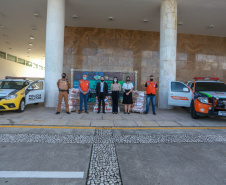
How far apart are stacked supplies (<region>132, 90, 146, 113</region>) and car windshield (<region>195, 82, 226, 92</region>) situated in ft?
7.96

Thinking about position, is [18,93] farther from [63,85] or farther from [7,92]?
[63,85]

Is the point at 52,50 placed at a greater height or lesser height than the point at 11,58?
lesser

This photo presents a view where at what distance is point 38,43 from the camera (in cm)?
1909

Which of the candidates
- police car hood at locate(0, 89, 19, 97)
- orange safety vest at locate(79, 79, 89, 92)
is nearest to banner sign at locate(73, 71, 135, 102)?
orange safety vest at locate(79, 79, 89, 92)

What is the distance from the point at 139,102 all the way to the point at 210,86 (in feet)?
10.8

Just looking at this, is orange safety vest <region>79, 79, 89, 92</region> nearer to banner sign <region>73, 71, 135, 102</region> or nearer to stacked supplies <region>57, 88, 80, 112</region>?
stacked supplies <region>57, 88, 80, 112</region>

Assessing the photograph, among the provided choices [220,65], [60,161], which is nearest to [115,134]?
[60,161]

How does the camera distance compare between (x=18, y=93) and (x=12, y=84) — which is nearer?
(x=18, y=93)

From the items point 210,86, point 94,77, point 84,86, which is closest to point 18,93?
point 84,86

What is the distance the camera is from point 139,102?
8062 mm

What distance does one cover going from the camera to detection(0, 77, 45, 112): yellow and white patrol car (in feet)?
22.8

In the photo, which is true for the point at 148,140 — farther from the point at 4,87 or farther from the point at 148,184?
the point at 4,87

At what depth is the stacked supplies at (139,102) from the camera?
8.01 metres

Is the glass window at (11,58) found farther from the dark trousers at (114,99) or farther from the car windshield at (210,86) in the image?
the car windshield at (210,86)
